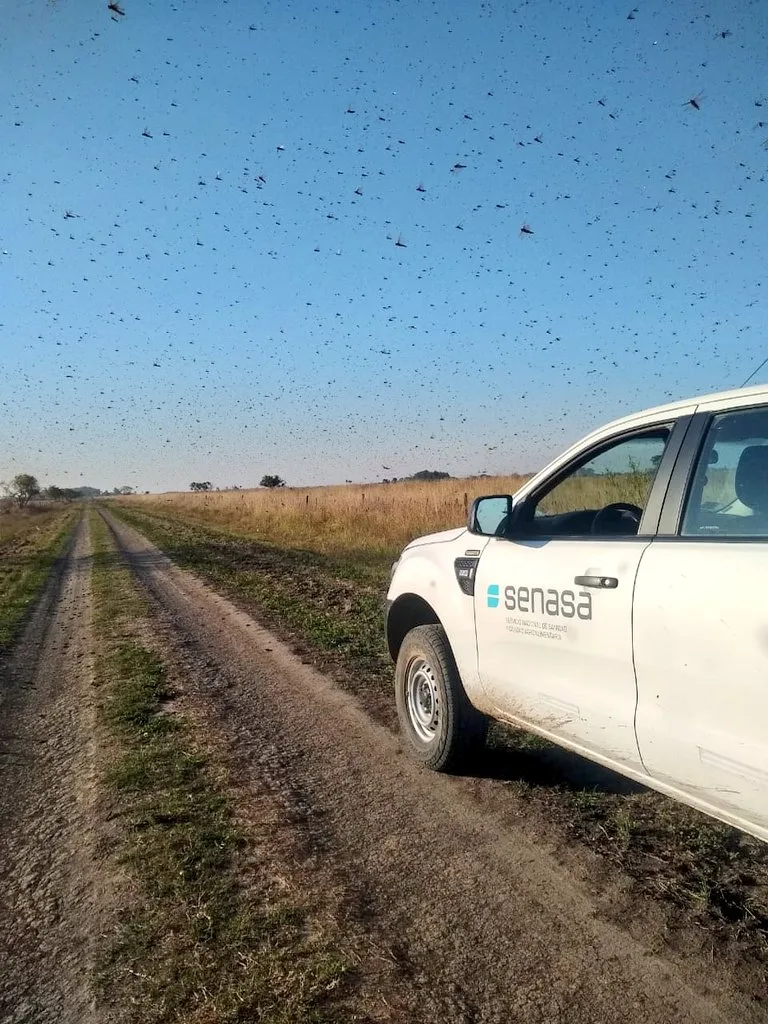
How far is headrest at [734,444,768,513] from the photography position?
2.63m

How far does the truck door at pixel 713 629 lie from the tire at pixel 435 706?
1.47 meters

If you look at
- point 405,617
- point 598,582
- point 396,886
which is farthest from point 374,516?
point 598,582

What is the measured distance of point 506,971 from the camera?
2.51 m

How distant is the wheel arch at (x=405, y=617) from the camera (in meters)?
4.59

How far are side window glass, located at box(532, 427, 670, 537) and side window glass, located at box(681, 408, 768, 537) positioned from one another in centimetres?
23

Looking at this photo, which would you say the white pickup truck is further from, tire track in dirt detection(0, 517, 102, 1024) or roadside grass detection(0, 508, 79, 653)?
roadside grass detection(0, 508, 79, 653)

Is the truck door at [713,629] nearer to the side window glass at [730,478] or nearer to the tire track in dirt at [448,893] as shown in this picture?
the side window glass at [730,478]

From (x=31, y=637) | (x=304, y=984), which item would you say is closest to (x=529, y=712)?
(x=304, y=984)

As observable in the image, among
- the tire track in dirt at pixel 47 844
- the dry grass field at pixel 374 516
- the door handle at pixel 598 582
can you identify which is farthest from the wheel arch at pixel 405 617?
the dry grass field at pixel 374 516

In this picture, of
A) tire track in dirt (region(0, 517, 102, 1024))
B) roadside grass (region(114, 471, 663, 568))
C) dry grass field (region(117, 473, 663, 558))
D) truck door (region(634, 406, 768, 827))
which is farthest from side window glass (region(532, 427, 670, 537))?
dry grass field (region(117, 473, 663, 558))

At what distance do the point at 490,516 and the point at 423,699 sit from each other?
4.52 feet

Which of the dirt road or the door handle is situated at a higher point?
Answer: the door handle

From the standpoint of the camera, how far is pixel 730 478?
9.21 feet

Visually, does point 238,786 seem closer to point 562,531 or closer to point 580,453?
point 562,531
